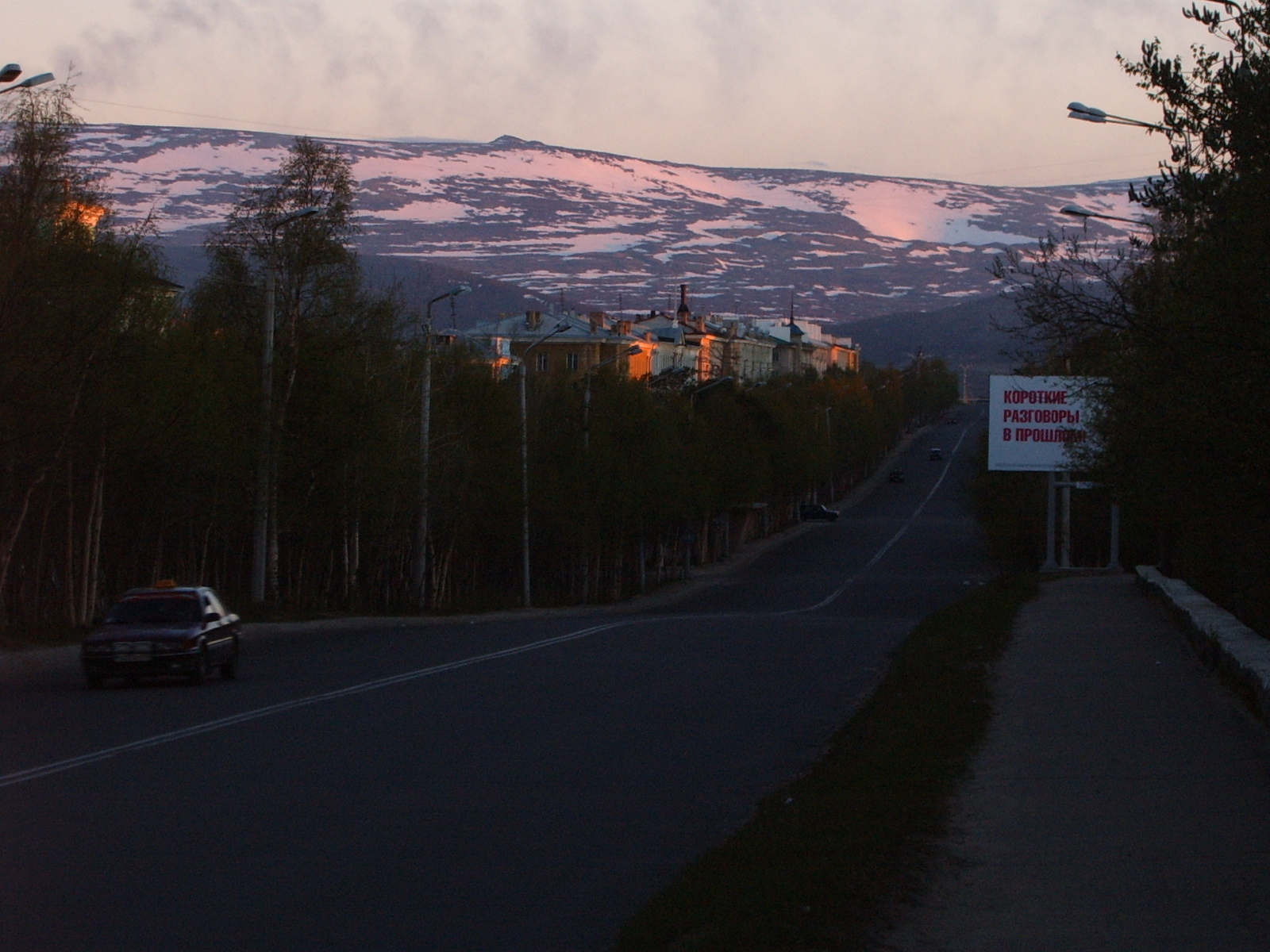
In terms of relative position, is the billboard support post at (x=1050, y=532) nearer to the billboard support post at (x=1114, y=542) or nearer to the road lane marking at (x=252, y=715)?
the billboard support post at (x=1114, y=542)

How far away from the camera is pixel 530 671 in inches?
890

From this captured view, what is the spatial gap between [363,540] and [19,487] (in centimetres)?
2235

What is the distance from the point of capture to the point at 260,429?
120 feet

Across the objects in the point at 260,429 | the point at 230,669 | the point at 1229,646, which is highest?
the point at 260,429

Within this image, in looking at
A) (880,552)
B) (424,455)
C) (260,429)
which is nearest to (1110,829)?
(260,429)

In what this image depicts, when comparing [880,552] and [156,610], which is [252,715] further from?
[880,552]

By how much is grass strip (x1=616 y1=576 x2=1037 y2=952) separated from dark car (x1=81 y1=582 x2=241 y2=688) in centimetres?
915

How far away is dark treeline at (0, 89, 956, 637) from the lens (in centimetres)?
2717

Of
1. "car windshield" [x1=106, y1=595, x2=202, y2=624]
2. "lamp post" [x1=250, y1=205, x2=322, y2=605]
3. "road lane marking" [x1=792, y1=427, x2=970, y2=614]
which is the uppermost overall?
"lamp post" [x1=250, y1=205, x2=322, y2=605]

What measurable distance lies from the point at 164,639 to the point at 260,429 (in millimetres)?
16501

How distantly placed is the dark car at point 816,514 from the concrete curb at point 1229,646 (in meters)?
88.7

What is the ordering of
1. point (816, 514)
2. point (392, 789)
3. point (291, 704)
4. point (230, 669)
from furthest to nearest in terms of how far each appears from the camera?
point (816, 514) → point (230, 669) → point (291, 704) → point (392, 789)

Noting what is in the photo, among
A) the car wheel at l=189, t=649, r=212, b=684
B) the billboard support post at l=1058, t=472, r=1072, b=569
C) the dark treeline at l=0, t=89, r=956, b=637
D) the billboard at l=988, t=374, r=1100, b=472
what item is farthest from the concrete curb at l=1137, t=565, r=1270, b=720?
the billboard support post at l=1058, t=472, r=1072, b=569

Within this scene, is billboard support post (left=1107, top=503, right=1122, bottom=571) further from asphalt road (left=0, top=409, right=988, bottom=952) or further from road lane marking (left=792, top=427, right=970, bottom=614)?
asphalt road (left=0, top=409, right=988, bottom=952)
